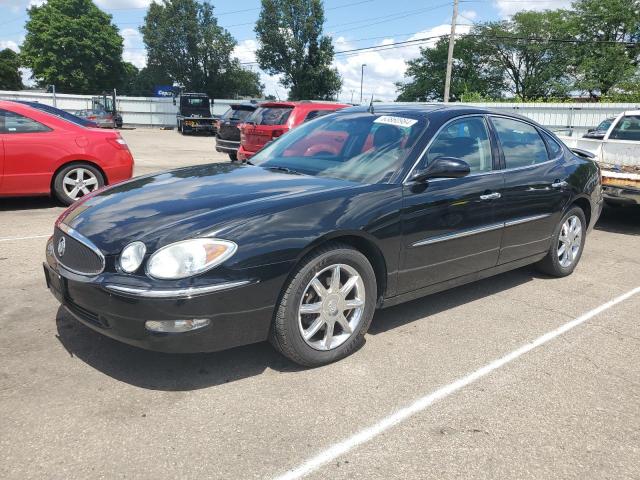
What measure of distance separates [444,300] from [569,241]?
1.66m

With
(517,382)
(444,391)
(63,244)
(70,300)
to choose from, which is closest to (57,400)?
(70,300)

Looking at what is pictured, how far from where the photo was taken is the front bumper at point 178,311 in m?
2.72

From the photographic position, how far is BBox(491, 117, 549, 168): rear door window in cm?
452

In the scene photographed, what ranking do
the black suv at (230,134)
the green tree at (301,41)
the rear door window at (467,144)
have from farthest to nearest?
1. the green tree at (301,41)
2. the black suv at (230,134)
3. the rear door window at (467,144)

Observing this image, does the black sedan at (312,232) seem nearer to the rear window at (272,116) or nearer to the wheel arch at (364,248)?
the wheel arch at (364,248)

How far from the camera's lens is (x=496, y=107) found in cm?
2270

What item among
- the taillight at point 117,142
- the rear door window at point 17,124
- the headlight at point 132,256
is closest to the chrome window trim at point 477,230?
the headlight at point 132,256

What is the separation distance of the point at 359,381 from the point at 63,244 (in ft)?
6.29

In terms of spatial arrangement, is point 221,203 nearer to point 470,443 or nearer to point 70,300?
point 70,300

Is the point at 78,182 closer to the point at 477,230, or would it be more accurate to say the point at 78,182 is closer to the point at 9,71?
the point at 477,230

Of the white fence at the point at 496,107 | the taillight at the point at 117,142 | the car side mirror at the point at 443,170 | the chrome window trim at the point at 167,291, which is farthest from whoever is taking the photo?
the white fence at the point at 496,107

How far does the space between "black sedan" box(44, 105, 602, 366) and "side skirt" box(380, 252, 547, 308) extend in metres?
0.02

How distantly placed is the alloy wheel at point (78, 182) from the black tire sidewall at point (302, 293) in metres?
5.72

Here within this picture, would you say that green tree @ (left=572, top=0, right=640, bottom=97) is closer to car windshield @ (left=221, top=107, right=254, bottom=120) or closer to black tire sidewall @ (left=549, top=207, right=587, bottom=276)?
car windshield @ (left=221, top=107, right=254, bottom=120)
